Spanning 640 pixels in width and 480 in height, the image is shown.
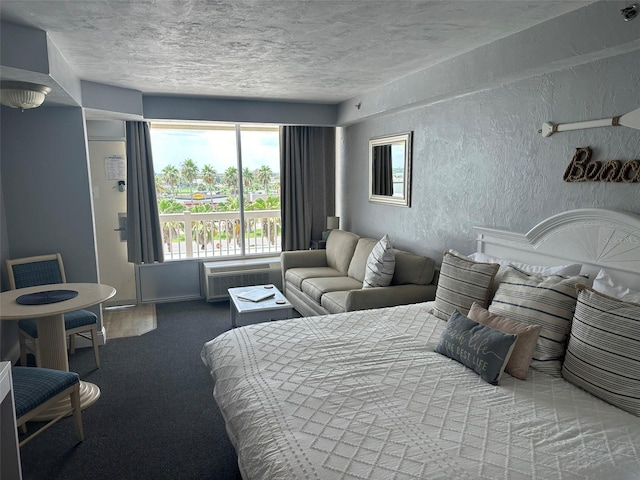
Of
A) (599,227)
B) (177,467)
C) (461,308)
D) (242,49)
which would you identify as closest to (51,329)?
(177,467)

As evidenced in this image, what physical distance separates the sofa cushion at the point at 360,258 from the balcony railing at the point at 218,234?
1.80 metres

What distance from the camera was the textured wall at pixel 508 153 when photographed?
229cm

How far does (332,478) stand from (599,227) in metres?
1.99

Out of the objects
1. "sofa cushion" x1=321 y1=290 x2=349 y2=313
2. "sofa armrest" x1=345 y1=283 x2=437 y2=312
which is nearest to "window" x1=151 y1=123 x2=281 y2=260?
"sofa cushion" x1=321 y1=290 x2=349 y2=313

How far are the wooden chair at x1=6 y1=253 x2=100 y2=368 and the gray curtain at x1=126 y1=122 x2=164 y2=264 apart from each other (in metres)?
1.41

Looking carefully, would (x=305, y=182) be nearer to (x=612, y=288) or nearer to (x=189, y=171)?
(x=189, y=171)

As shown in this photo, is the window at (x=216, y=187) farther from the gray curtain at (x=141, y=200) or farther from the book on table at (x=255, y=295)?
the book on table at (x=255, y=295)

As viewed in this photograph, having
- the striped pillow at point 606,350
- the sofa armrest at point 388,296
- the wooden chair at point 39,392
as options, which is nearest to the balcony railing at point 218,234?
the sofa armrest at point 388,296

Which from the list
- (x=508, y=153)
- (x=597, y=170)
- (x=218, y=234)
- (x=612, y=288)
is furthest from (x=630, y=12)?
(x=218, y=234)

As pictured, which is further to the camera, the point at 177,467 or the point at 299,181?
the point at 299,181

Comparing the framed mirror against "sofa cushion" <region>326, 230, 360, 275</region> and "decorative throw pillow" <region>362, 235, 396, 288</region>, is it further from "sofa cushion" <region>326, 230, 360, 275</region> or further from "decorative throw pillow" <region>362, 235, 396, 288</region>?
"decorative throw pillow" <region>362, 235, 396, 288</region>

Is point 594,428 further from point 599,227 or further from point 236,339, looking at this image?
point 236,339

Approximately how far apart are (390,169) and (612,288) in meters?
2.68

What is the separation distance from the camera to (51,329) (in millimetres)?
2979
